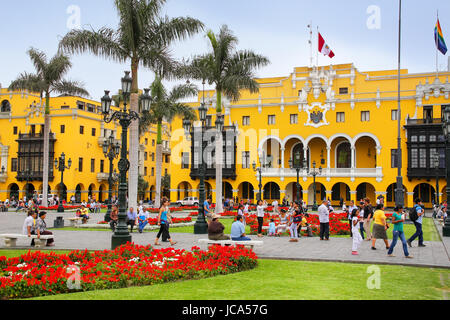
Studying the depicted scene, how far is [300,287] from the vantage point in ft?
25.4

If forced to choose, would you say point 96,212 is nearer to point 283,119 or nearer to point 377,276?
point 283,119

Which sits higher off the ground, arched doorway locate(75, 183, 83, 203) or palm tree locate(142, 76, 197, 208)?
palm tree locate(142, 76, 197, 208)

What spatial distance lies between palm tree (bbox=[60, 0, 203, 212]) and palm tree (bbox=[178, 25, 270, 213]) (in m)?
5.09

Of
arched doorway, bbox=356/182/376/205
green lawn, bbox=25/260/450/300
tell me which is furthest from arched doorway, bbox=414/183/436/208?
green lawn, bbox=25/260/450/300

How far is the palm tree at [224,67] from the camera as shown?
26.9m

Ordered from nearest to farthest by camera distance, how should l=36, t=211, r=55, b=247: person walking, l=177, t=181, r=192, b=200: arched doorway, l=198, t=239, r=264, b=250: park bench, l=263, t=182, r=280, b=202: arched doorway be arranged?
l=198, t=239, r=264, b=250: park bench
l=36, t=211, r=55, b=247: person walking
l=263, t=182, r=280, b=202: arched doorway
l=177, t=181, r=192, b=200: arched doorway

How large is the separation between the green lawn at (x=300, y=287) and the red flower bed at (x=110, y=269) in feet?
1.27

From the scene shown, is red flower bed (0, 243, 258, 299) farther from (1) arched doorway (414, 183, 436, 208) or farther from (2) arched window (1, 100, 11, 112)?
(2) arched window (1, 100, 11, 112)

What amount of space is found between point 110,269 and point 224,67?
20797mm

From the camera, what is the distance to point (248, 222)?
21.2m

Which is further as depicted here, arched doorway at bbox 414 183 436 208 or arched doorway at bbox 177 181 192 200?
arched doorway at bbox 177 181 192 200

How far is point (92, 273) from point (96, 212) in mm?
29848

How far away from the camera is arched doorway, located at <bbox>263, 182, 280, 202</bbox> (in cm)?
4894

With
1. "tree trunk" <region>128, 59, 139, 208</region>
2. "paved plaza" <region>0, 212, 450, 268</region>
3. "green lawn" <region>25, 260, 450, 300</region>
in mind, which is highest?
"tree trunk" <region>128, 59, 139, 208</region>
